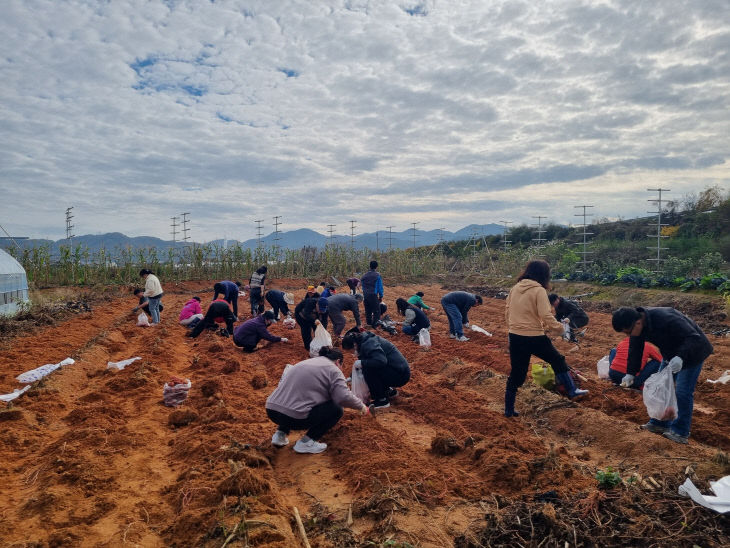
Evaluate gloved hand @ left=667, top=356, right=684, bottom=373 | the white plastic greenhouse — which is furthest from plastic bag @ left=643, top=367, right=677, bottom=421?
the white plastic greenhouse

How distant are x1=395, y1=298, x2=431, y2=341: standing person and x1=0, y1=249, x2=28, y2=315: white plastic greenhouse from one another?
33.3ft

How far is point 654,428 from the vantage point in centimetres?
492

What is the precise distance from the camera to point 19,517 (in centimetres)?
360

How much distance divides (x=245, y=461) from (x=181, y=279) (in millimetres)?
19851

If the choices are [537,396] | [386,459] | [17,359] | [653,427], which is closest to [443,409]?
[537,396]

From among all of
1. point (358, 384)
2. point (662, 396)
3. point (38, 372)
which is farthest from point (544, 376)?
point (38, 372)

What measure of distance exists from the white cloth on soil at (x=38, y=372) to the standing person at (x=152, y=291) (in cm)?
322

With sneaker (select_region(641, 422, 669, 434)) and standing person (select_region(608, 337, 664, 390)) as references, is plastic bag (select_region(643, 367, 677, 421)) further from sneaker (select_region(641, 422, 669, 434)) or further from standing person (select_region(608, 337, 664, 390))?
standing person (select_region(608, 337, 664, 390))

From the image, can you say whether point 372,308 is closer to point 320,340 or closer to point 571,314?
point 320,340

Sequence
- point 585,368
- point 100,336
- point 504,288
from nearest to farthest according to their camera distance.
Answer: point 585,368 → point 100,336 → point 504,288

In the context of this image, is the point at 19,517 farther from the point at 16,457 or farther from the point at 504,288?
the point at 504,288

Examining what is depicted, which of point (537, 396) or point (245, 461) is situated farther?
point (537, 396)

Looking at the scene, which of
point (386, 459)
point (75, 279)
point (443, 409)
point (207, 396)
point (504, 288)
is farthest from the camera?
point (504, 288)

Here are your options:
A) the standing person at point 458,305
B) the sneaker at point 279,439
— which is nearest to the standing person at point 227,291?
the standing person at point 458,305
